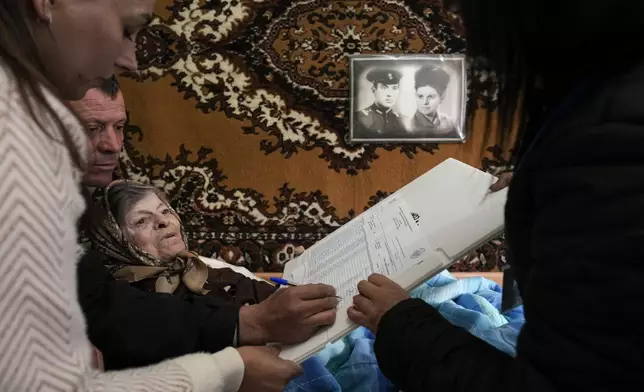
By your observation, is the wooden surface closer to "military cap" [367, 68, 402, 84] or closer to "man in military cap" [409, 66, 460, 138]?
"man in military cap" [409, 66, 460, 138]

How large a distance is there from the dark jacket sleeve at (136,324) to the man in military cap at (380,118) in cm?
97

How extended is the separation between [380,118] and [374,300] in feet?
3.50

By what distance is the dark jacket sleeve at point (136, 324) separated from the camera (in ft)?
2.44

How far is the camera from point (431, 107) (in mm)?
1660

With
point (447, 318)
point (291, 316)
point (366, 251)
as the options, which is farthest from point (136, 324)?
point (447, 318)

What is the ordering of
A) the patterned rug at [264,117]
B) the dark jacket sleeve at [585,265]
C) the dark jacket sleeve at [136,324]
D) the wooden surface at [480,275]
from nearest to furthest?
the dark jacket sleeve at [585,265] < the dark jacket sleeve at [136,324] < the wooden surface at [480,275] < the patterned rug at [264,117]

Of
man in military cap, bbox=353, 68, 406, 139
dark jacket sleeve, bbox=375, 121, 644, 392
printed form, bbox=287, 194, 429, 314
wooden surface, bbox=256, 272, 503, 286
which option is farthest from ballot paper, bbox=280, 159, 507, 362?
man in military cap, bbox=353, 68, 406, 139

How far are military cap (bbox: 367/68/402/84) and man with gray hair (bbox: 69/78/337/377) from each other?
1.01 meters

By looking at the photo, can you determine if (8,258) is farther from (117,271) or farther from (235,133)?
(235,133)

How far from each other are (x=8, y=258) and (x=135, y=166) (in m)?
1.29

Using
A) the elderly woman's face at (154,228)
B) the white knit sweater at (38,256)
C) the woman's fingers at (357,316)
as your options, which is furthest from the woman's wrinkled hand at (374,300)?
the elderly woman's face at (154,228)

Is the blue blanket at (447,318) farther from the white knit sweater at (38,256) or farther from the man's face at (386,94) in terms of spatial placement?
the man's face at (386,94)

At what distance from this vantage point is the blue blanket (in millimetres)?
829

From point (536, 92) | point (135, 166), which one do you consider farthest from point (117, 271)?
point (536, 92)
